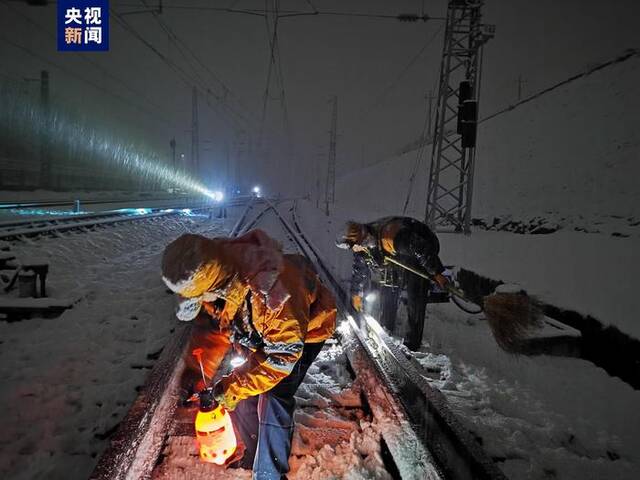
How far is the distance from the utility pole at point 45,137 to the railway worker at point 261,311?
36854 millimetres

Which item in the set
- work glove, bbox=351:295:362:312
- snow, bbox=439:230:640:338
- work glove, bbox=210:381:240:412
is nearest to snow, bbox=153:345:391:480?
work glove, bbox=210:381:240:412

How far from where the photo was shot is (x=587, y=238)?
7.89 meters

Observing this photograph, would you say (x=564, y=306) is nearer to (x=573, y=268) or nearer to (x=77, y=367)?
(x=573, y=268)

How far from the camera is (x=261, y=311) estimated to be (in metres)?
2.20

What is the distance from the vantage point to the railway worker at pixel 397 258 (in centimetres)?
462

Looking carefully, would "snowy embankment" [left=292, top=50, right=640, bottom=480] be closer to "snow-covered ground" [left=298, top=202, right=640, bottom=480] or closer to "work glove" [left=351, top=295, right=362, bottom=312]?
"snow-covered ground" [left=298, top=202, right=640, bottom=480]

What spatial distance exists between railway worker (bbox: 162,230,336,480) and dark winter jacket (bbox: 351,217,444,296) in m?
2.22

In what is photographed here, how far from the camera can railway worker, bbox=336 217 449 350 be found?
4621mm

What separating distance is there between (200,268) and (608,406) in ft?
13.1

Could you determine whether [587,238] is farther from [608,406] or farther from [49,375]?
[49,375]

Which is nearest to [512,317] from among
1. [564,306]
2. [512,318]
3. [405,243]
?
[512,318]

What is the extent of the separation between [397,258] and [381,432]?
2.43 m

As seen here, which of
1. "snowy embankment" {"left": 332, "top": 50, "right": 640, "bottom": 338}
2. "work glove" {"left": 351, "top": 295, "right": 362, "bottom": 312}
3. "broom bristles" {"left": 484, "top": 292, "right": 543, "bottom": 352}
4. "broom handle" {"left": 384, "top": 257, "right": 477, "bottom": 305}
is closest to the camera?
"broom bristles" {"left": 484, "top": 292, "right": 543, "bottom": 352}

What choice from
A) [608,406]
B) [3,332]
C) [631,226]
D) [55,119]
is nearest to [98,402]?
[3,332]
